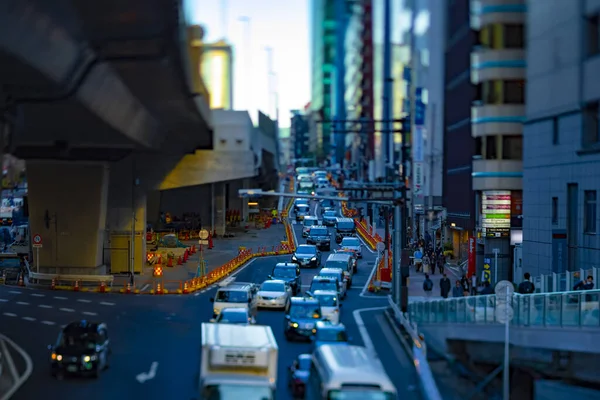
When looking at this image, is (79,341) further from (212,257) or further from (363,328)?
(212,257)

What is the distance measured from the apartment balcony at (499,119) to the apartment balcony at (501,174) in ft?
A: 4.66

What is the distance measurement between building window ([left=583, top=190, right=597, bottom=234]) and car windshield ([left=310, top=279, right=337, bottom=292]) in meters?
10.9

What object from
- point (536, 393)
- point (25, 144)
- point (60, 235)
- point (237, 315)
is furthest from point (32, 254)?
point (536, 393)

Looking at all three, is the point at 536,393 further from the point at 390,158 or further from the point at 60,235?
the point at 390,158

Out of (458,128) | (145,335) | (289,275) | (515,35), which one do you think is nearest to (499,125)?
(515,35)

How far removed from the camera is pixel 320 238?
72062 mm

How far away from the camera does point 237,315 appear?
2825 centimetres

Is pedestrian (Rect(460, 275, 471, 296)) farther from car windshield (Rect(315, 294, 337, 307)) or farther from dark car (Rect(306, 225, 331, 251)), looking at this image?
dark car (Rect(306, 225, 331, 251))

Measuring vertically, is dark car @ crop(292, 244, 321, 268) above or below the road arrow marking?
above

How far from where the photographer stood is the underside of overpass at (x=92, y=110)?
18.7 m

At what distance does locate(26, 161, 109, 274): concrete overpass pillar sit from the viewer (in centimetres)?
4575

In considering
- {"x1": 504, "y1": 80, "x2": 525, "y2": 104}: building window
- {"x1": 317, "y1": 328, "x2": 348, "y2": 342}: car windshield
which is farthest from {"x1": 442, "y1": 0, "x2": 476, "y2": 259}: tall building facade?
{"x1": 317, "y1": 328, "x2": 348, "y2": 342}: car windshield

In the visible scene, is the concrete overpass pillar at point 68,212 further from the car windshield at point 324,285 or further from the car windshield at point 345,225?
the car windshield at point 345,225

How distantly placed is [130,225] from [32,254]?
542 centimetres
